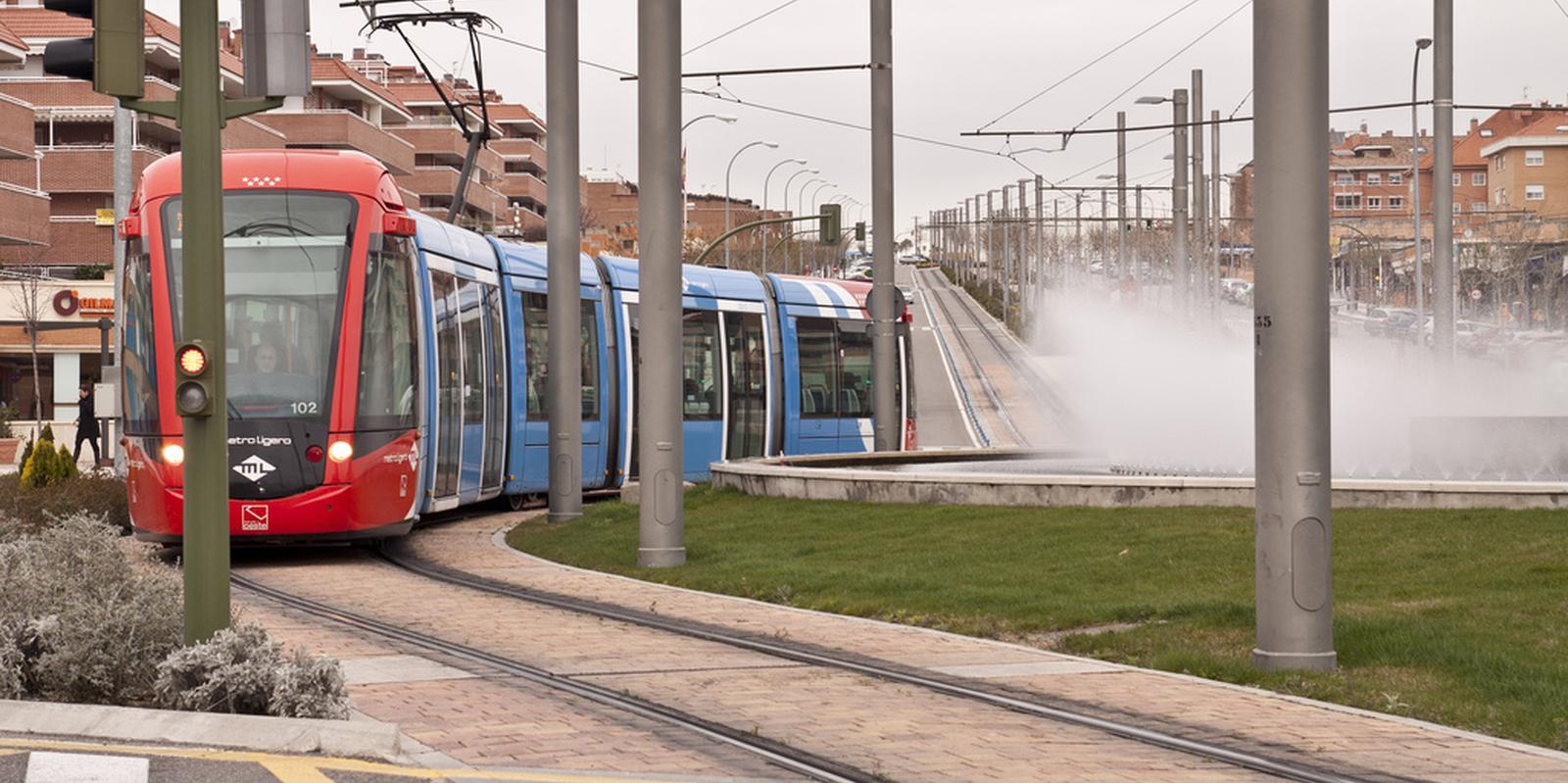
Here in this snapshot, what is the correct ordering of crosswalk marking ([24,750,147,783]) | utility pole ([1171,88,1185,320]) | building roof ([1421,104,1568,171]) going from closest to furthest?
crosswalk marking ([24,750,147,783])
utility pole ([1171,88,1185,320])
building roof ([1421,104,1568,171])

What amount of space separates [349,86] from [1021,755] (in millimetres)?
99491

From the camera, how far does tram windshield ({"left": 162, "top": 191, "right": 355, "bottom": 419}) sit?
1866 centimetres

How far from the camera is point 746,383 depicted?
31.3 metres

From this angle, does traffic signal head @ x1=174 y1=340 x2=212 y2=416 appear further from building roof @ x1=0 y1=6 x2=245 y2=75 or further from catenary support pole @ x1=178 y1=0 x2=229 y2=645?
building roof @ x1=0 y1=6 x2=245 y2=75

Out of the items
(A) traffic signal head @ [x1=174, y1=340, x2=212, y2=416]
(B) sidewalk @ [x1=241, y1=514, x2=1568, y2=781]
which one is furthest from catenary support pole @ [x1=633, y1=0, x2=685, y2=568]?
(A) traffic signal head @ [x1=174, y1=340, x2=212, y2=416]

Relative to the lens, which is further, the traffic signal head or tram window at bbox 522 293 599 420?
tram window at bbox 522 293 599 420

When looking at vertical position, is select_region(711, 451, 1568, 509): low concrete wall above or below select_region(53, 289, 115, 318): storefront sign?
below

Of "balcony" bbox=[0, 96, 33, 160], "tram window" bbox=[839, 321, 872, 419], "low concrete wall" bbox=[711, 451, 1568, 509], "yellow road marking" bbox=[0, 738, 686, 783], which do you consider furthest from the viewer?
"balcony" bbox=[0, 96, 33, 160]

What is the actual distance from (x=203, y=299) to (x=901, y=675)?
4.17m

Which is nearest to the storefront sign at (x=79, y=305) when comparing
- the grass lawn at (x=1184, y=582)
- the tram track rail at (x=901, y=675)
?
the grass lawn at (x=1184, y=582)

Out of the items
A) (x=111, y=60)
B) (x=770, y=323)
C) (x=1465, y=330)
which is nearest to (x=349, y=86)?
(x=1465, y=330)

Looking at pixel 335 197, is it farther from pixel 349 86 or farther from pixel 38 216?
pixel 349 86

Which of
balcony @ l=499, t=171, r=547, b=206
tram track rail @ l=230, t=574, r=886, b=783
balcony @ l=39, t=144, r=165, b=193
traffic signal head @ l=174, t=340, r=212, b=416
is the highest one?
balcony @ l=499, t=171, r=547, b=206

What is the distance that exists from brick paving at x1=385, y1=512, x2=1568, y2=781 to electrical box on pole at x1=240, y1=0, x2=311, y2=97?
343 cm
